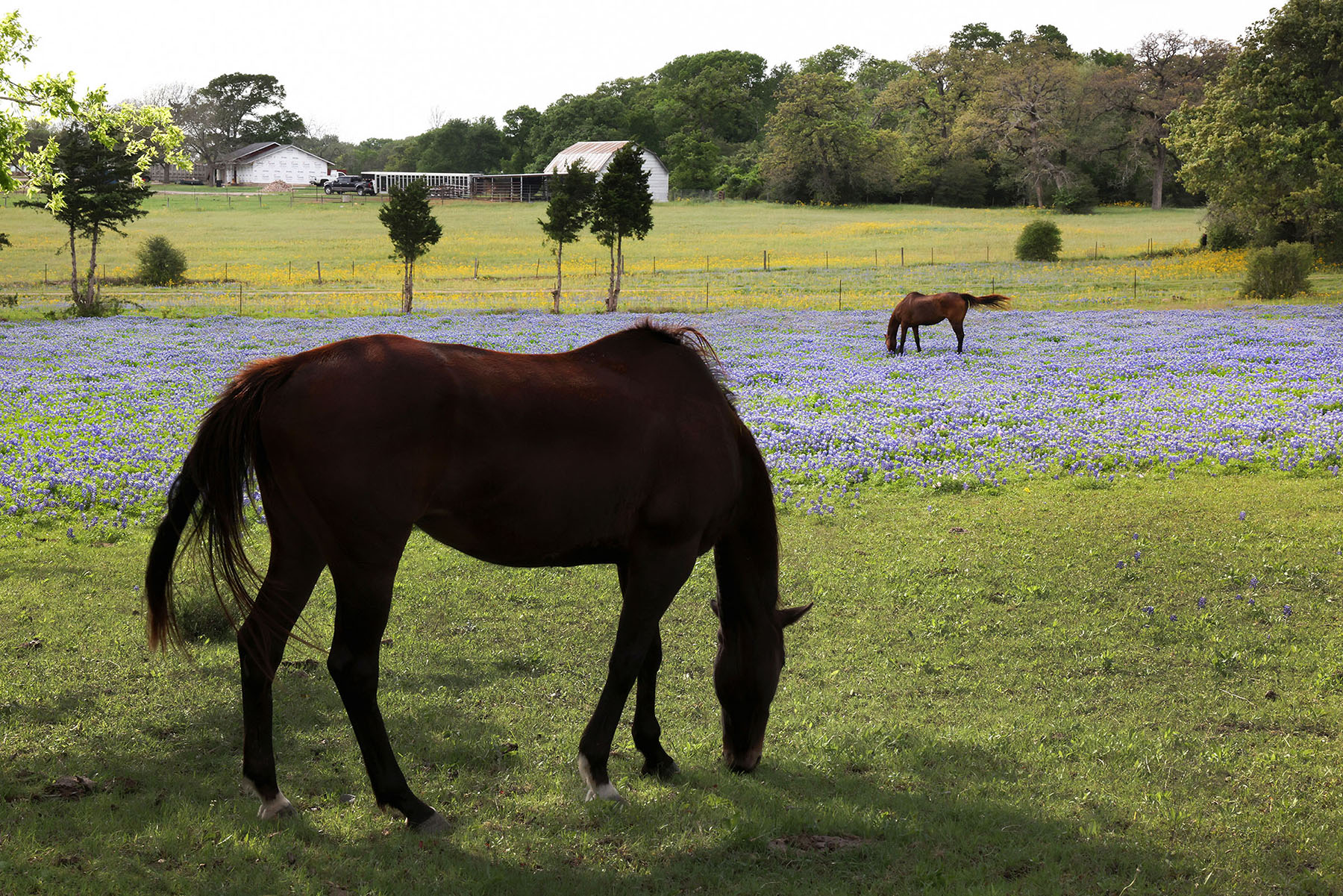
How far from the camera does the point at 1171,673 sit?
766cm

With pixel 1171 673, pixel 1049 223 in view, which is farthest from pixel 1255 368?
pixel 1049 223

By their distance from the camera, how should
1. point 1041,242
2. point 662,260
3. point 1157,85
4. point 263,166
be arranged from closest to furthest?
point 1041,242 < point 662,260 < point 1157,85 < point 263,166

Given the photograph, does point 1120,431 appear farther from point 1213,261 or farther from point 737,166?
point 737,166

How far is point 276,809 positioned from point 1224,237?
64.4m

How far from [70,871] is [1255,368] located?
23.5 meters

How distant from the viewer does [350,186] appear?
109 metres

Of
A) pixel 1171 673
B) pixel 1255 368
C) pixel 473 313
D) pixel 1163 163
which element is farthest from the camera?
pixel 1163 163

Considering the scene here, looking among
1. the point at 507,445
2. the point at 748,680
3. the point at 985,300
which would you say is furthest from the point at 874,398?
the point at 507,445

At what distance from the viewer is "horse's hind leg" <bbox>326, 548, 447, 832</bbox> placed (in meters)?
4.91

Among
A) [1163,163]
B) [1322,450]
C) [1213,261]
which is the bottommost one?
[1322,450]

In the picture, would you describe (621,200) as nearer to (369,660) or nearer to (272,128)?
(369,660)

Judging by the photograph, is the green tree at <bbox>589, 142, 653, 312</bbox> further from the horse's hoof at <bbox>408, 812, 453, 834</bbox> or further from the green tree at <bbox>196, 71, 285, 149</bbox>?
the green tree at <bbox>196, 71, 285, 149</bbox>

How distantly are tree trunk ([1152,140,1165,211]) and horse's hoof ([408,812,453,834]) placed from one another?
99797mm

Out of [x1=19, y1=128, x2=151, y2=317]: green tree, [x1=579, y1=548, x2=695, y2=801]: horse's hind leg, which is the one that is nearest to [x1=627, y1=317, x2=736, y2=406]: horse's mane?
[x1=579, y1=548, x2=695, y2=801]: horse's hind leg
